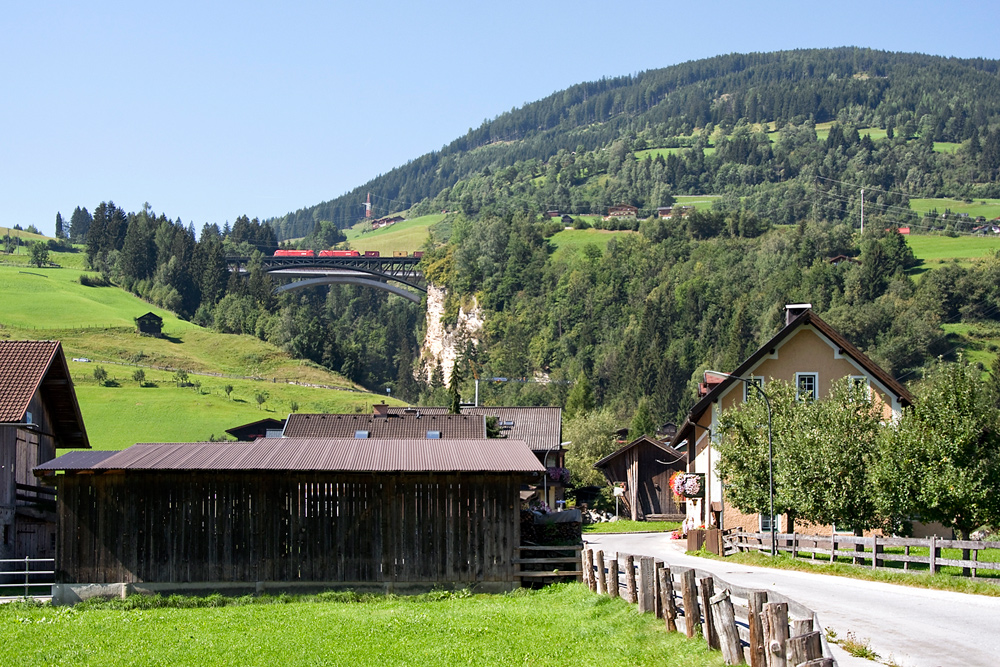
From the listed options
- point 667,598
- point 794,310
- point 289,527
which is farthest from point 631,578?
point 794,310

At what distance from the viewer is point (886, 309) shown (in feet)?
467

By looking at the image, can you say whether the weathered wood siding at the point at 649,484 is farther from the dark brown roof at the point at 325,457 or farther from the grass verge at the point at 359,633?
the grass verge at the point at 359,633

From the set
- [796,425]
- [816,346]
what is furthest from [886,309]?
[796,425]

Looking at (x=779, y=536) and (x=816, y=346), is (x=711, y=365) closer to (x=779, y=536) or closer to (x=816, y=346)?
(x=816, y=346)

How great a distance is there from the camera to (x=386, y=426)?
191 feet

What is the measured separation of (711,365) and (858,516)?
395 ft

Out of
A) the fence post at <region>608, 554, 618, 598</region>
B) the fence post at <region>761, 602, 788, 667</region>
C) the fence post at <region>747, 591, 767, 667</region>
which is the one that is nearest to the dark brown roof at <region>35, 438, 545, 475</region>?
the fence post at <region>608, 554, 618, 598</region>

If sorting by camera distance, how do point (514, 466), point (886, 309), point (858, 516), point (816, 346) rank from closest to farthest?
point (514, 466), point (858, 516), point (816, 346), point (886, 309)

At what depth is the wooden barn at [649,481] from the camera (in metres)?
74.7

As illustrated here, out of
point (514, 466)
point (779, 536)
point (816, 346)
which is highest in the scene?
point (816, 346)

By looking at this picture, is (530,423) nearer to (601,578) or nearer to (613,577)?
(601,578)

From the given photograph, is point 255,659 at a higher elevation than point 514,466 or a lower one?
lower

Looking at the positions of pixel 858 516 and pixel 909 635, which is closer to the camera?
pixel 909 635

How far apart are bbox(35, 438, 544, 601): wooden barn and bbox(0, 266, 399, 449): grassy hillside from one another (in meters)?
59.3
